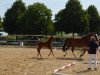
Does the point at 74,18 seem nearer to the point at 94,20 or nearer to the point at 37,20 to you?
the point at 37,20

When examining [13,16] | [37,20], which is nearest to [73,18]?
[37,20]

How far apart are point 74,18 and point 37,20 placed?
6.59 m

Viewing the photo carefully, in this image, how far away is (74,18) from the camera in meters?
67.2

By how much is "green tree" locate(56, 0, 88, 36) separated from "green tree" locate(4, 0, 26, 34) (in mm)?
10600

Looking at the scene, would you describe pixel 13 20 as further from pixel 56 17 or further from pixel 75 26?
pixel 75 26

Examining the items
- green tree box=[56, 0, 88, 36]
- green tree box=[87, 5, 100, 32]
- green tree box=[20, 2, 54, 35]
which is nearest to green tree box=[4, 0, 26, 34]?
green tree box=[20, 2, 54, 35]

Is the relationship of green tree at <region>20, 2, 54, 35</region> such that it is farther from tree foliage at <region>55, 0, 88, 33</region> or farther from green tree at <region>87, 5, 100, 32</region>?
green tree at <region>87, 5, 100, 32</region>

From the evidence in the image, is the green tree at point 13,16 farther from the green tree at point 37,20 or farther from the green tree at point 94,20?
the green tree at point 94,20

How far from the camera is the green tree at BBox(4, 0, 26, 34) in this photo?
76.2 m

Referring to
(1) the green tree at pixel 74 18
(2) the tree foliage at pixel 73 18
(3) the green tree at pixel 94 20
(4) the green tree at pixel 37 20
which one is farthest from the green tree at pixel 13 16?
(3) the green tree at pixel 94 20

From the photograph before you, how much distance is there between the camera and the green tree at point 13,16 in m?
76.2

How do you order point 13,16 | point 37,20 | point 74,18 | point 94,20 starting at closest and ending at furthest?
point 74,18
point 37,20
point 94,20
point 13,16

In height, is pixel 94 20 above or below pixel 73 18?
below

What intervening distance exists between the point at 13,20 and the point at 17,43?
1753 cm
